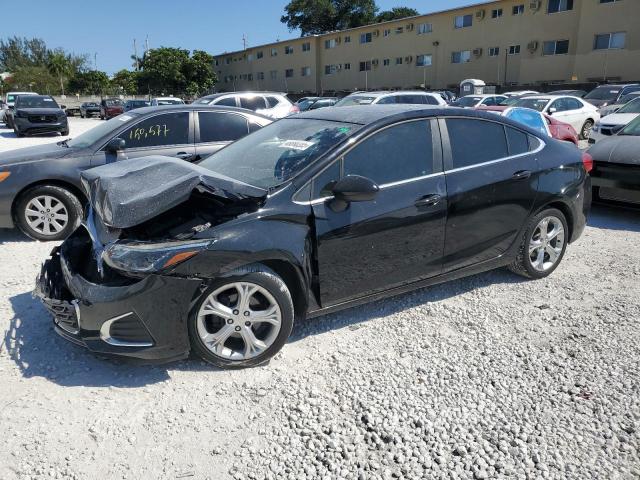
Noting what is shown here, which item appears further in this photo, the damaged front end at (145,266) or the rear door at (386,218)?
the rear door at (386,218)

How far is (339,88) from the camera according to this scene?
51438 millimetres

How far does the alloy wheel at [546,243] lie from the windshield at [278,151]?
6.80ft

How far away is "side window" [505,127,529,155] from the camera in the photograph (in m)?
4.22

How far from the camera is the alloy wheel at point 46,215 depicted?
5.61 metres

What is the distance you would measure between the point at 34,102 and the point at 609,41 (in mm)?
33462

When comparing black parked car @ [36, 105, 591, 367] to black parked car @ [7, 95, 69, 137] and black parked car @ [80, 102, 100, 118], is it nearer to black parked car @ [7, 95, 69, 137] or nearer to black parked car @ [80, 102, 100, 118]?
black parked car @ [7, 95, 69, 137]

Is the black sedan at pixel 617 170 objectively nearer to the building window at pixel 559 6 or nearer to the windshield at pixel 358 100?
the windshield at pixel 358 100

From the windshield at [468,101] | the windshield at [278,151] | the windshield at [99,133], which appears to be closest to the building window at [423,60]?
the windshield at [468,101]

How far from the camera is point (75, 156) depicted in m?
5.73

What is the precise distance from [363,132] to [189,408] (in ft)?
6.96

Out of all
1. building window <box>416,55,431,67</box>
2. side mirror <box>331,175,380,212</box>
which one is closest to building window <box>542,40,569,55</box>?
building window <box>416,55,431,67</box>

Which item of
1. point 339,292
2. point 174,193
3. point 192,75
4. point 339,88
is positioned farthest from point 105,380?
point 192,75

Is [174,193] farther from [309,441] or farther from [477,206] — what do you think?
[477,206]

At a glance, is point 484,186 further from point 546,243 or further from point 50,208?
point 50,208
